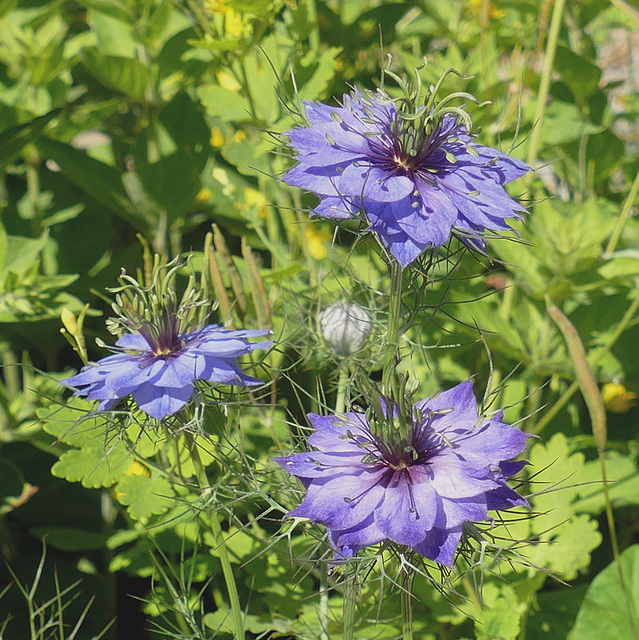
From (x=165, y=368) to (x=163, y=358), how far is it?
0.03 metres

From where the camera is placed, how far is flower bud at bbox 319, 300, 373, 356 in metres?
0.97

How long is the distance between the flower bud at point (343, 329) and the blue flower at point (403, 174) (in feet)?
1.16

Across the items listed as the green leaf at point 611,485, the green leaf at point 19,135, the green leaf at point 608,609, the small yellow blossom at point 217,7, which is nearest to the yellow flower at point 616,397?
the green leaf at point 611,485

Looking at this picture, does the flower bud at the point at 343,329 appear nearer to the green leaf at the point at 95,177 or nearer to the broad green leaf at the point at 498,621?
the broad green leaf at the point at 498,621

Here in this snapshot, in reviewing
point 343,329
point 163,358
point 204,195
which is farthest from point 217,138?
point 163,358

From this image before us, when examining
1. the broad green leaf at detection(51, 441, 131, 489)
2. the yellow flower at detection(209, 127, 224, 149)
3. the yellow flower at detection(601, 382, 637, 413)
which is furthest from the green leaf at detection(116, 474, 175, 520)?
the yellow flower at detection(209, 127, 224, 149)

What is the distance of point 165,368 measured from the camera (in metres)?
0.68

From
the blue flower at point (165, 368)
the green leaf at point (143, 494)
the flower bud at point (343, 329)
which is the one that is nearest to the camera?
the blue flower at point (165, 368)

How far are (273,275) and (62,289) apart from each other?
46 cm

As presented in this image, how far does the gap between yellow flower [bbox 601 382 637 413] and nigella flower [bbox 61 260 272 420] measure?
87cm

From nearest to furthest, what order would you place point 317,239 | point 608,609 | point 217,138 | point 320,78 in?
point 608,609 < point 320,78 < point 317,239 < point 217,138

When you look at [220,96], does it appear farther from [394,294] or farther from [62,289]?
[394,294]

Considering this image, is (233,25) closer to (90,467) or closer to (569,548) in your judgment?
(90,467)

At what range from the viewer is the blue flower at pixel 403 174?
55cm
